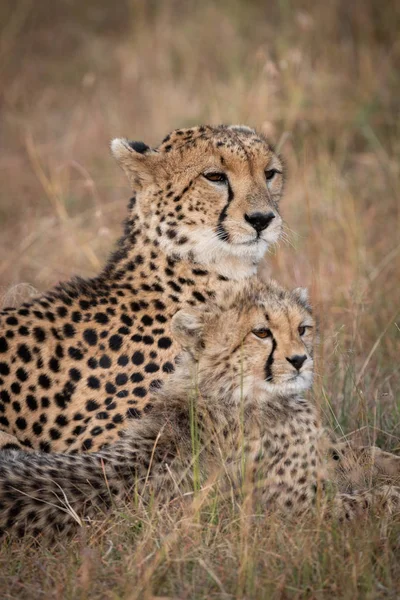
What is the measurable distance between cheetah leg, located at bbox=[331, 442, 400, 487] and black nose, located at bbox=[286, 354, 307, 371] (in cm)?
40

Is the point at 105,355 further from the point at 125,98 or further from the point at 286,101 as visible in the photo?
the point at 125,98

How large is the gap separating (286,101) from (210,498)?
468 cm

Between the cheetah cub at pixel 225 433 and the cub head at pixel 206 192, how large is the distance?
0.50m

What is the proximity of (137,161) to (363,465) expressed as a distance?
54.6 inches

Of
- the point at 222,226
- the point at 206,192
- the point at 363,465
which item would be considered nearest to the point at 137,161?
the point at 206,192

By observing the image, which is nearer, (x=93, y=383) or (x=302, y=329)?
(x=302, y=329)

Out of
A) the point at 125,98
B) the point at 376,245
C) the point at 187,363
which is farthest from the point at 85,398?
the point at 125,98

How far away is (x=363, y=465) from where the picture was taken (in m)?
3.36

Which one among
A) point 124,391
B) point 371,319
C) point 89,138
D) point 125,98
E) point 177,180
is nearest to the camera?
point 124,391

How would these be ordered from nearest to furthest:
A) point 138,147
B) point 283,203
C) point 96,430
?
point 96,430
point 138,147
point 283,203

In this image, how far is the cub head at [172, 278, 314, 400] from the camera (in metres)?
3.05

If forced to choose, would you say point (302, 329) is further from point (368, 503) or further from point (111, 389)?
point (111, 389)

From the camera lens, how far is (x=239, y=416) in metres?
3.11

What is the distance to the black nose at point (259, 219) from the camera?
3672 mm
